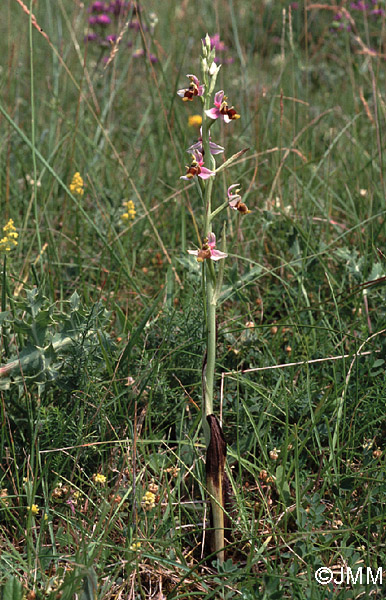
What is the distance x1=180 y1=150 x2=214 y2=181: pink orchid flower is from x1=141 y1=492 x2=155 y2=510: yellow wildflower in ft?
2.65

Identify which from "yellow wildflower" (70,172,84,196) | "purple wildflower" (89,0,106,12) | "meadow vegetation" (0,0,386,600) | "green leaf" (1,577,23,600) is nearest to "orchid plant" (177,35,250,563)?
"meadow vegetation" (0,0,386,600)

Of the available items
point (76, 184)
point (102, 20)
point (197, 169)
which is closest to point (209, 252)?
point (197, 169)

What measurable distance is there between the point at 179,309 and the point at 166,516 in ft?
2.91

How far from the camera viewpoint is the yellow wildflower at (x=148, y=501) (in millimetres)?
1565

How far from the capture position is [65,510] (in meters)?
1.62

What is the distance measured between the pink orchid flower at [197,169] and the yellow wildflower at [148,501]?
81 cm

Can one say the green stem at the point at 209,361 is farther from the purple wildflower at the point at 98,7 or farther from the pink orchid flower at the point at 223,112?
the purple wildflower at the point at 98,7

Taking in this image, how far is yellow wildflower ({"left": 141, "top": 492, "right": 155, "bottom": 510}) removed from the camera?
5.14 ft

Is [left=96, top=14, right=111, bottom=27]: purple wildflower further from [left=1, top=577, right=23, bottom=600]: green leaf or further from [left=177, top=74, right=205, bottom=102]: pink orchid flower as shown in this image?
[left=1, top=577, right=23, bottom=600]: green leaf

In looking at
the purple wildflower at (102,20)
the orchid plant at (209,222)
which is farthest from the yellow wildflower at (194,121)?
the orchid plant at (209,222)

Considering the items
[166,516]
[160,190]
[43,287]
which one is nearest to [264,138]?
[160,190]

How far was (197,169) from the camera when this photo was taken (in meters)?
1.36

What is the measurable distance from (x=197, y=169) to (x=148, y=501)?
85cm

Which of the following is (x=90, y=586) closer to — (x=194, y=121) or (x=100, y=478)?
(x=100, y=478)
